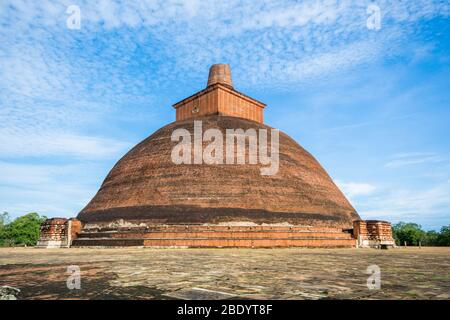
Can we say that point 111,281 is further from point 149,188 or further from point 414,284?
point 149,188

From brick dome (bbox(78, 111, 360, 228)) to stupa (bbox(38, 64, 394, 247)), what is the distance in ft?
0.18

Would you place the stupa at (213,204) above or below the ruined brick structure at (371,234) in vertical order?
above

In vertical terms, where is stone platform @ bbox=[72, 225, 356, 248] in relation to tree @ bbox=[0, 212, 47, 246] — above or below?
above

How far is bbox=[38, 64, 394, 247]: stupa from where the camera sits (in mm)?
16469

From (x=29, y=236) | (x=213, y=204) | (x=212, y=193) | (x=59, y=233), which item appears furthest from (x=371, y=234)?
(x=29, y=236)

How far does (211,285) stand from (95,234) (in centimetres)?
1675

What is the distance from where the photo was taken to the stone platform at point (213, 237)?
15703 millimetres

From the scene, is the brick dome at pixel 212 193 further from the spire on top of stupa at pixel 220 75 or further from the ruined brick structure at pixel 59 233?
the spire on top of stupa at pixel 220 75

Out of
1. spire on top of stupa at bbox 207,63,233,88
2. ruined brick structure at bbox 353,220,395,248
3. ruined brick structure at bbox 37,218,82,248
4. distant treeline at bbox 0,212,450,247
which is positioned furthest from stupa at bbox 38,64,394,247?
distant treeline at bbox 0,212,450,247

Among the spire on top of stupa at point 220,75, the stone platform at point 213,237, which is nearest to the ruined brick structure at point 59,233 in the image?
the stone platform at point 213,237

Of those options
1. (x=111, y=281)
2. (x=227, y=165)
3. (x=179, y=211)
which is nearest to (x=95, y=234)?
(x=179, y=211)

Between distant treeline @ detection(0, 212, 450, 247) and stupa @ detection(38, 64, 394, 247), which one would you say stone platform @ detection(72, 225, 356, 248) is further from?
distant treeline @ detection(0, 212, 450, 247)

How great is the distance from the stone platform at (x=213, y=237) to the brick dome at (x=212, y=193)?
1.78ft

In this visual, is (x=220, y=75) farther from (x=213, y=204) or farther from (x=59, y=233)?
(x=59, y=233)
